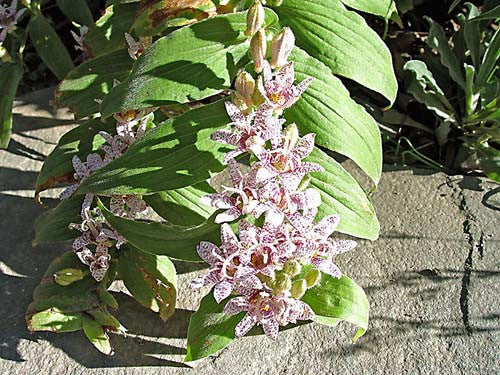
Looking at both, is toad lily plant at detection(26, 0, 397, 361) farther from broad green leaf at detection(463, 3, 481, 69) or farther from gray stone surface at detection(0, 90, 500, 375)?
broad green leaf at detection(463, 3, 481, 69)

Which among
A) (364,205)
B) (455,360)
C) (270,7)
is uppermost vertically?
(270,7)

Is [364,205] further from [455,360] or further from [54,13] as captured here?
[54,13]

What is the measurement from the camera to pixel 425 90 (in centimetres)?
154

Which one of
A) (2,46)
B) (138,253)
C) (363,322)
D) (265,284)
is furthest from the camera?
(2,46)

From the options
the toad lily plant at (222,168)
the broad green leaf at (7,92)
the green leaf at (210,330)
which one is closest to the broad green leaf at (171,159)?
the toad lily plant at (222,168)

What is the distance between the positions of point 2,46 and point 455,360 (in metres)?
1.14

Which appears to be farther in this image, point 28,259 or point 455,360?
point 28,259

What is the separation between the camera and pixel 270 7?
110cm

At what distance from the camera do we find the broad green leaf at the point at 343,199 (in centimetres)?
104

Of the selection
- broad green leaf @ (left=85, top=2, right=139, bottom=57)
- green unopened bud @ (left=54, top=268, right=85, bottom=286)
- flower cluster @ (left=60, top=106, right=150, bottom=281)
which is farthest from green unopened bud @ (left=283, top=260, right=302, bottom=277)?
broad green leaf @ (left=85, top=2, right=139, bottom=57)

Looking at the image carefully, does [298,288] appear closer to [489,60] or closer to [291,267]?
[291,267]

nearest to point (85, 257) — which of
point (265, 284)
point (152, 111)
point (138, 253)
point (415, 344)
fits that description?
point (138, 253)

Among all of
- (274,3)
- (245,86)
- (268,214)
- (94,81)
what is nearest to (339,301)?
(268,214)

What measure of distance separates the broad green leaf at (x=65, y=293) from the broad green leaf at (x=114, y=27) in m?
0.40
